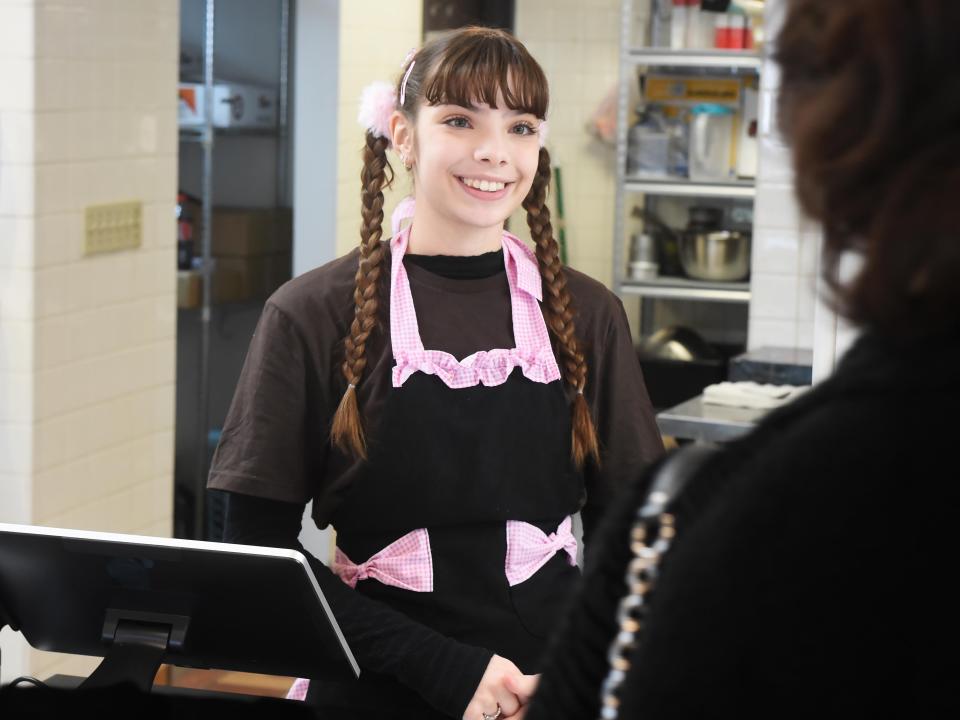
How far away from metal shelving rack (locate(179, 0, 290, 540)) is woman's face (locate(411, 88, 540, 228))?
3.09 meters

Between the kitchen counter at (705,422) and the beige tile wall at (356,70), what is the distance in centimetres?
123

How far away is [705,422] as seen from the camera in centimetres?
376

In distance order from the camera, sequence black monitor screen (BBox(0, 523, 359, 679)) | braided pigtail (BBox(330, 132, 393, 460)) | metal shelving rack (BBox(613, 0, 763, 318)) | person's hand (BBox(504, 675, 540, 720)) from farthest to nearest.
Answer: metal shelving rack (BBox(613, 0, 763, 318)), braided pigtail (BBox(330, 132, 393, 460)), person's hand (BBox(504, 675, 540, 720)), black monitor screen (BBox(0, 523, 359, 679))

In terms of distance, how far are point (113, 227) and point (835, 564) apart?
3.15 m

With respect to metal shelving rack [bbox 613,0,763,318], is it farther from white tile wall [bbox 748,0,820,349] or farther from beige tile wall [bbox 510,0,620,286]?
white tile wall [bbox 748,0,820,349]

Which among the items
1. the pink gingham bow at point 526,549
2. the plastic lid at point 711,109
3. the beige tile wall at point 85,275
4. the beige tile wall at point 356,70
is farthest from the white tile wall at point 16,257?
the plastic lid at point 711,109

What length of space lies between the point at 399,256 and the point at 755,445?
122 cm

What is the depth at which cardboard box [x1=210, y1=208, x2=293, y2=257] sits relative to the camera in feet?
16.6

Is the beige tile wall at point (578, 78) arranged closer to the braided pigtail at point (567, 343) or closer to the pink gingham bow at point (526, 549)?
the braided pigtail at point (567, 343)

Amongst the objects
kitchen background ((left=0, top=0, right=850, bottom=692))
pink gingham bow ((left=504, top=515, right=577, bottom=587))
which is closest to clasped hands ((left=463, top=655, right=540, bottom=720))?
pink gingham bow ((left=504, top=515, right=577, bottom=587))

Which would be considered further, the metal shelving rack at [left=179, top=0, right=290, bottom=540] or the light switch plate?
the metal shelving rack at [left=179, top=0, right=290, bottom=540]

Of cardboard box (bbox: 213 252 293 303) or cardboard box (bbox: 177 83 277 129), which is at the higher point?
cardboard box (bbox: 177 83 277 129)

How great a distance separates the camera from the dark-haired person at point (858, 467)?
2.06 feet

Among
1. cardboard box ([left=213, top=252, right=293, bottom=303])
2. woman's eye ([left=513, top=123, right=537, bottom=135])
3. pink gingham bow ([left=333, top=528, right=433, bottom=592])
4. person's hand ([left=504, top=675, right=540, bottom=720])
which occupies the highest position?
woman's eye ([left=513, top=123, right=537, bottom=135])
